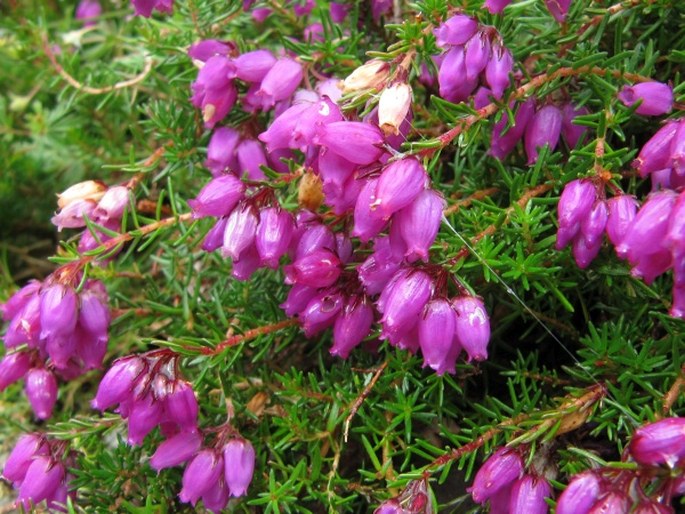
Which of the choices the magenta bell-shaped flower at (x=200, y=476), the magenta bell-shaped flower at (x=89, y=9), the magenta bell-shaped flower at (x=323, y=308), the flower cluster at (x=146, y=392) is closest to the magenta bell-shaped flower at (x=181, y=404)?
the flower cluster at (x=146, y=392)

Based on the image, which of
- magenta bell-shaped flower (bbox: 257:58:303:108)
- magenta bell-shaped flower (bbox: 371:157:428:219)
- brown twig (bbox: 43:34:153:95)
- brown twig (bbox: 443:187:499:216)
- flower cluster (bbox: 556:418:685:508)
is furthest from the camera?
brown twig (bbox: 43:34:153:95)

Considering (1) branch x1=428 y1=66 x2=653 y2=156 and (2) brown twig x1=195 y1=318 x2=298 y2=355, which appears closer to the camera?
(1) branch x1=428 y1=66 x2=653 y2=156

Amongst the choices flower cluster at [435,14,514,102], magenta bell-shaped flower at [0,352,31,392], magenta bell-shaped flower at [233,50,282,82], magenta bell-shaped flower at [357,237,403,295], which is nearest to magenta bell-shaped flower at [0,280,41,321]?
magenta bell-shaped flower at [0,352,31,392]

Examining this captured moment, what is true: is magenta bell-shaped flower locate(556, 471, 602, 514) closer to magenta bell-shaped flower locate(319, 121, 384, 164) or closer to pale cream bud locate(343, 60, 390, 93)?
magenta bell-shaped flower locate(319, 121, 384, 164)

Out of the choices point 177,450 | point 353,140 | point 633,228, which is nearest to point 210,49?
point 353,140

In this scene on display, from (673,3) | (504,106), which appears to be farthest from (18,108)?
(673,3)

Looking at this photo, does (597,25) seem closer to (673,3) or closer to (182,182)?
(673,3)
